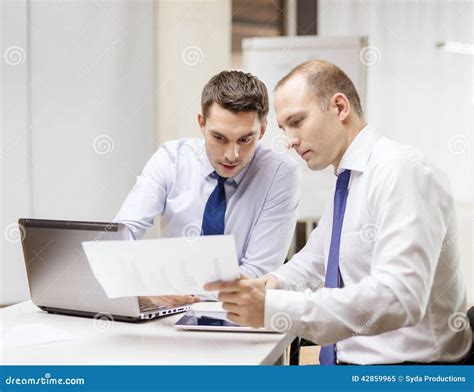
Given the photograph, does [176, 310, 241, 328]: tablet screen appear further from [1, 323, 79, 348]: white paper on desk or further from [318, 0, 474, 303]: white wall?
[318, 0, 474, 303]: white wall

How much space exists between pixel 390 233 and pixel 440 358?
1.11 ft

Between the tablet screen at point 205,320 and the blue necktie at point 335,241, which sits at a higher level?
the blue necktie at point 335,241

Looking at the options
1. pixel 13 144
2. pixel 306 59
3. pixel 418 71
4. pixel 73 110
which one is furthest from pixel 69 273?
pixel 418 71

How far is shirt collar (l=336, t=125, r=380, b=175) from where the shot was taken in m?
1.44

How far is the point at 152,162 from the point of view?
7.14 feet

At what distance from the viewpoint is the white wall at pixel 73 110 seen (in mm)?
3594

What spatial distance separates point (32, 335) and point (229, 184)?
891 mm

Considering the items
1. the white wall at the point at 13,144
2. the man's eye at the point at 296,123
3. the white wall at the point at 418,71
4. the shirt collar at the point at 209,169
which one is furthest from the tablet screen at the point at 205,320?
the white wall at the point at 418,71

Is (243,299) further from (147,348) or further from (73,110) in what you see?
(73,110)

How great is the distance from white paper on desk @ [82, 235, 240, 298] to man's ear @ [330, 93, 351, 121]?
0.52m

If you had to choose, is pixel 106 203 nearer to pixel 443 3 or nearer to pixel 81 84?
pixel 81 84

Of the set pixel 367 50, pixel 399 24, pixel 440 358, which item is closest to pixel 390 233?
pixel 440 358

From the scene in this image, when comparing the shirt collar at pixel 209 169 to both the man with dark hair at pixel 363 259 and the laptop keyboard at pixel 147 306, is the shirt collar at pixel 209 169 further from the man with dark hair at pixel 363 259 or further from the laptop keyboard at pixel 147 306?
the laptop keyboard at pixel 147 306

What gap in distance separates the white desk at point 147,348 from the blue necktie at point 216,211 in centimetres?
57
